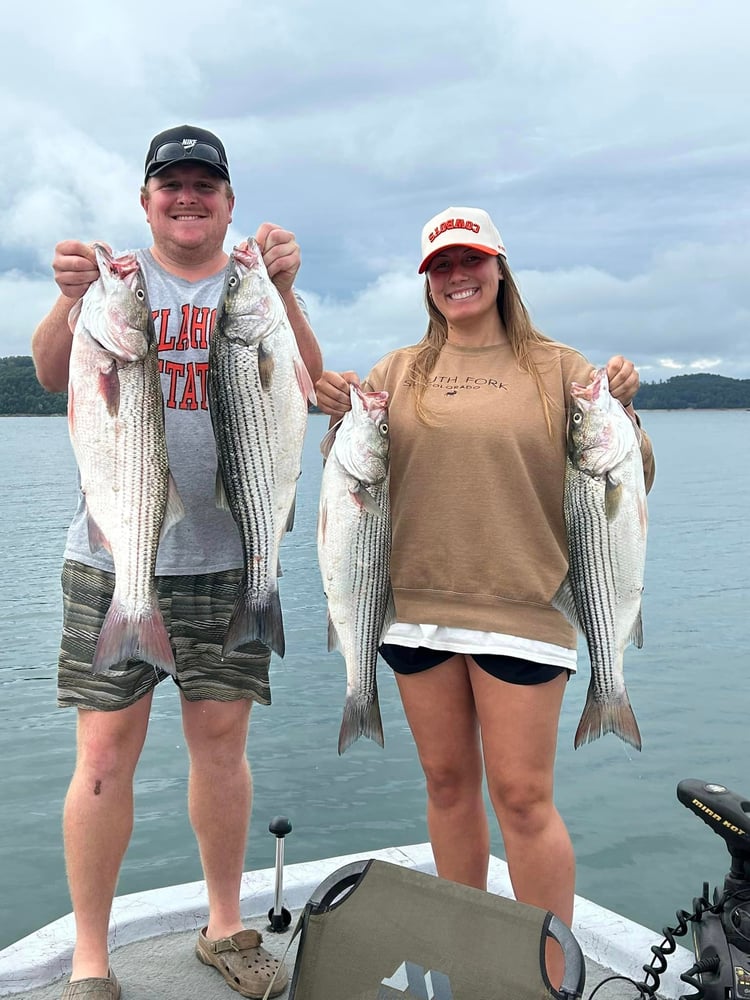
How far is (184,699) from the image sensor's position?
3.50 metres

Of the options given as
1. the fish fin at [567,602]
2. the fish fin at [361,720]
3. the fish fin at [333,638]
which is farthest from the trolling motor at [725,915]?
the fish fin at [333,638]

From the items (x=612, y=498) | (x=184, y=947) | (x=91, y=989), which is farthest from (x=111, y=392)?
(x=184, y=947)

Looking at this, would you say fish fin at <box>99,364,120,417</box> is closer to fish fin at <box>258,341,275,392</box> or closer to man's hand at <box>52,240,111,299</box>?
man's hand at <box>52,240,111,299</box>

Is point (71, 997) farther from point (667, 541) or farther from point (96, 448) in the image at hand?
point (667, 541)

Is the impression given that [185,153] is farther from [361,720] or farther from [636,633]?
[636,633]

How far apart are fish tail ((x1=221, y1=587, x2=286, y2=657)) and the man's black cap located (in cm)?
150

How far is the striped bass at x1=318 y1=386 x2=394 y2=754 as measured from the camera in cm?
327

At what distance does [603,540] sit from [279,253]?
1.53 meters

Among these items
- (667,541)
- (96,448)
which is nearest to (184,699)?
(96,448)

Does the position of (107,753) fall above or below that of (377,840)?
above

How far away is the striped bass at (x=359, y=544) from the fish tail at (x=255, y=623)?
24 centimetres

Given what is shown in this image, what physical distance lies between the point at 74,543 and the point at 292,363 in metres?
1.07

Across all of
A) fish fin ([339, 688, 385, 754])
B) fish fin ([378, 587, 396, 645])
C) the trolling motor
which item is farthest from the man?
the trolling motor

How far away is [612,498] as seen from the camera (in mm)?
3229
